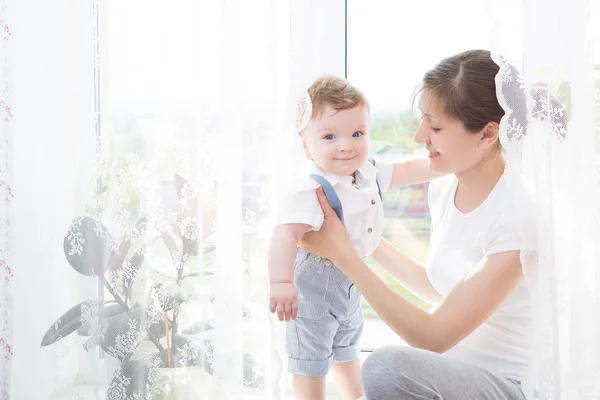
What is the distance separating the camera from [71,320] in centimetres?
157

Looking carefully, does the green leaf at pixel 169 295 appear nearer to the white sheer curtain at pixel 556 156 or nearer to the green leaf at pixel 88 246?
the green leaf at pixel 88 246

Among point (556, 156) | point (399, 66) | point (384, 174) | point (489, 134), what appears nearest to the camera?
point (556, 156)

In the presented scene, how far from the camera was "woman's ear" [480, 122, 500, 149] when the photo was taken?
1.37 meters

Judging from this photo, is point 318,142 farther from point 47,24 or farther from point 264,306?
point 47,24

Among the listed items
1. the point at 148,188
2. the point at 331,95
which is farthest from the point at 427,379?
the point at 148,188

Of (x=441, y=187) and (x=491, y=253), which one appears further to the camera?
(x=441, y=187)

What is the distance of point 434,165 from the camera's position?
56.7 inches

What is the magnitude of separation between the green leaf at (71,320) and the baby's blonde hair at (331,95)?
25.8 inches

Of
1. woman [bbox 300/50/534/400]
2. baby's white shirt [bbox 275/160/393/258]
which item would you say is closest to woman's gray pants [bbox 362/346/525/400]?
woman [bbox 300/50/534/400]

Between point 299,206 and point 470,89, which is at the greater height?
point 470,89

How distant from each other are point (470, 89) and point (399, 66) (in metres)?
0.47

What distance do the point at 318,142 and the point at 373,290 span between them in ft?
1.09

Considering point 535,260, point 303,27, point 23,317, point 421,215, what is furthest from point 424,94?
point 23,317

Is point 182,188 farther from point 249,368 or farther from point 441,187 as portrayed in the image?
point 441,187
